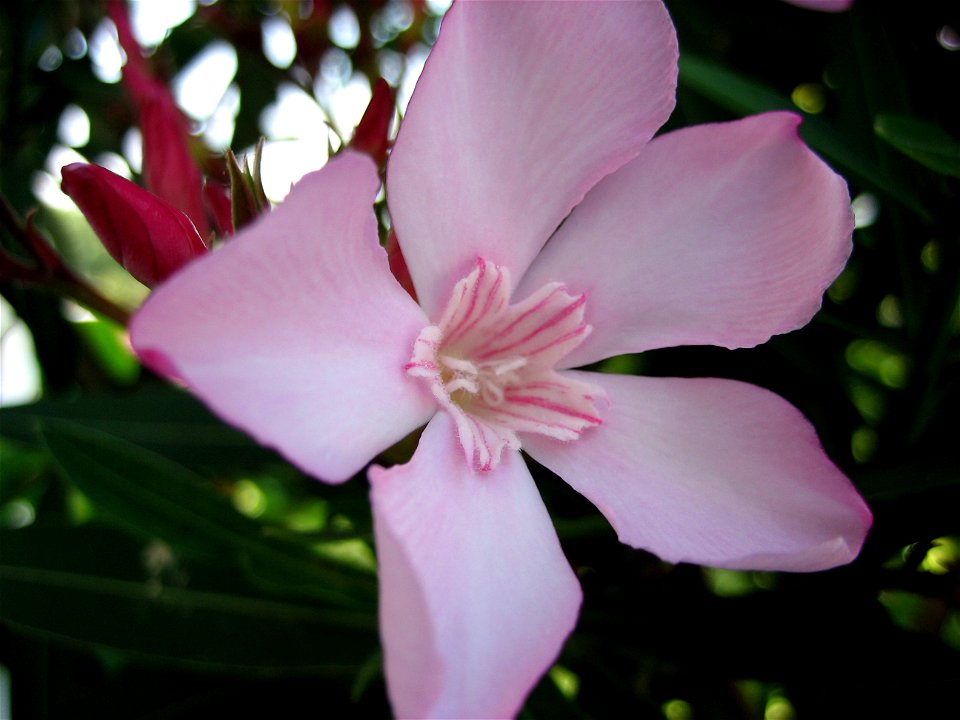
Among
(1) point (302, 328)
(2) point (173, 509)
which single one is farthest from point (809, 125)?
(2) point (173, 509)

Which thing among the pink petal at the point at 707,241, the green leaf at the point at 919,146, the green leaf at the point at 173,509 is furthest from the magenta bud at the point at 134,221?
the green leaf at the point at 919,146

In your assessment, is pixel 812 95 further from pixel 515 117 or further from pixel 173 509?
pixel 173 509

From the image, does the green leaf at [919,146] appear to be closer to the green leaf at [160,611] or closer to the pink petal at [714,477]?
the pink petal at [714,477]

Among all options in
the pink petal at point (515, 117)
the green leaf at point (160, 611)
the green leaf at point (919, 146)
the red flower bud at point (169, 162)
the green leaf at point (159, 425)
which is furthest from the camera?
the green leaf at point (159, 425)

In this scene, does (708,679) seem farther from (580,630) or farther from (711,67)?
(711,67)

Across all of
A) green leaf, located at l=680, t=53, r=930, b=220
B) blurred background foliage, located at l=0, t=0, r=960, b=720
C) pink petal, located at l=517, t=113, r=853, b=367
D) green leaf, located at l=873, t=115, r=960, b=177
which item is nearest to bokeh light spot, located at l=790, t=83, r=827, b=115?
blurred background foliage, located at l=0, t=0, r=960, b=720

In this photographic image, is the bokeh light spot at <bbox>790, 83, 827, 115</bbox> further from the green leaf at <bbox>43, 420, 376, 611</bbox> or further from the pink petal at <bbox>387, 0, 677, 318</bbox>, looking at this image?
the green leaf at <bbox>43, 420, 376, 611</bbox>
